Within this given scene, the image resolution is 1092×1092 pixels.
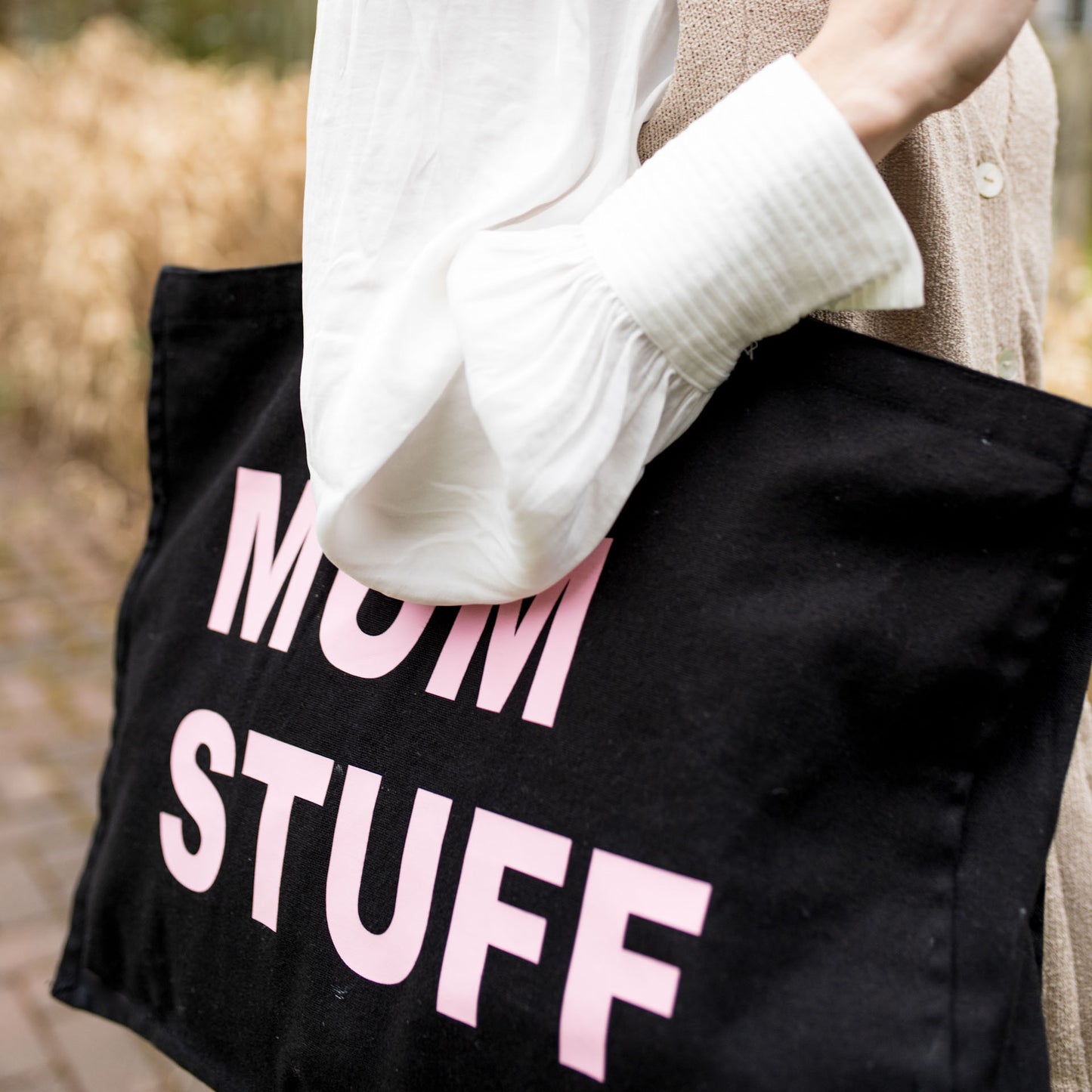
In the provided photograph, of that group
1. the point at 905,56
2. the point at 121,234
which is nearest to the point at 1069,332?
the point at 905,56

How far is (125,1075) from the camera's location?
1899 millimetres

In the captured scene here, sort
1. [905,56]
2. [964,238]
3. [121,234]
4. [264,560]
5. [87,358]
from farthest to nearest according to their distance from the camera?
1. [87,358]
2. [121,234]
3. [264,560]
4. [964,238]
5. [905,56]

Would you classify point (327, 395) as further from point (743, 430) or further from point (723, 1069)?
point (723, 1069)

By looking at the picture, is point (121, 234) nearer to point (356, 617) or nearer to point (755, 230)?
point (356, 617)

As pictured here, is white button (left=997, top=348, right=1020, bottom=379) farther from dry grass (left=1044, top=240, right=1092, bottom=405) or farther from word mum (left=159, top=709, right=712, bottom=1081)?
dry grass (left=1044, top=240, right=1092, bottom=405)

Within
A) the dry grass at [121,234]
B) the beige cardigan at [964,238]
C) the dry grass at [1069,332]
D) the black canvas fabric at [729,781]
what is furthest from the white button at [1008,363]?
the dry grass at [121,234]

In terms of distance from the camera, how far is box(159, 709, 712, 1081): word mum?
2.03 feet

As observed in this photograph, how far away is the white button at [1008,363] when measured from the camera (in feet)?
2.73

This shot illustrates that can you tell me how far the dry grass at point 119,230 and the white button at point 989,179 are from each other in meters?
2.71

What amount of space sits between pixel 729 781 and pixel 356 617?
301mm

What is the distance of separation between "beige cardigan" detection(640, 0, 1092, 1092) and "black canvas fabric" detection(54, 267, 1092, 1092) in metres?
0.11

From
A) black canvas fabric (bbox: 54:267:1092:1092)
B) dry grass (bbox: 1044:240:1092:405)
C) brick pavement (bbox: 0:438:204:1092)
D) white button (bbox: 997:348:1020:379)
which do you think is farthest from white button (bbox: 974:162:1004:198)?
brick pavement (bbox: 0:438:204:1092)

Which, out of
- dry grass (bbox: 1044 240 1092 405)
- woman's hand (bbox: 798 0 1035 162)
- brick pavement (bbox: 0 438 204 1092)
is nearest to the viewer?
woman's hand (bbox: 798 0 1035 162)

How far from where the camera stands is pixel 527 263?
0.64 metres
